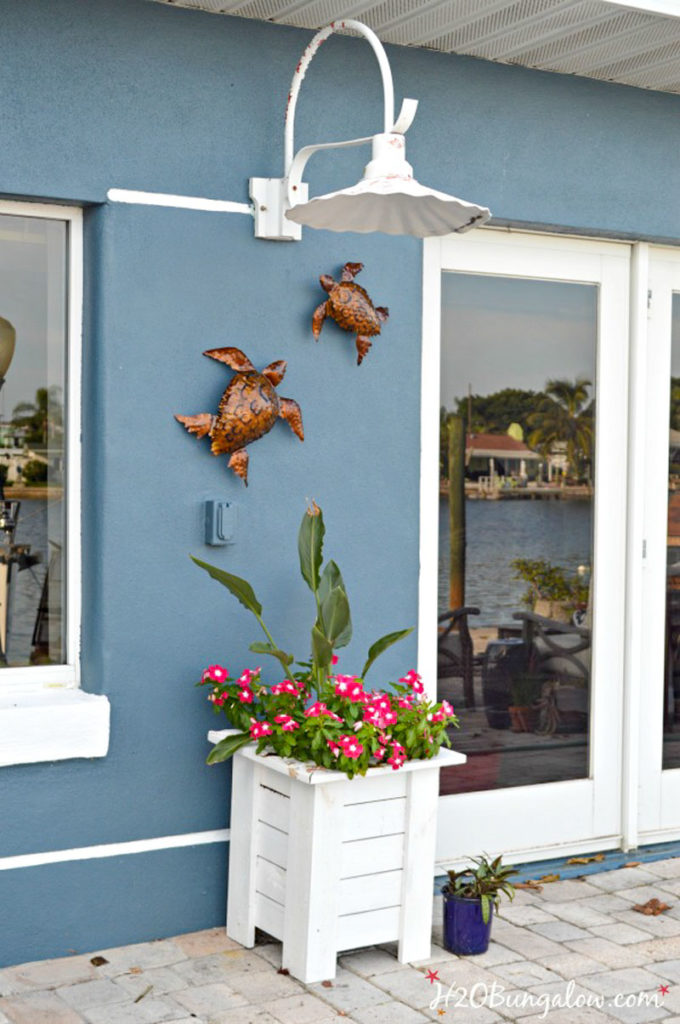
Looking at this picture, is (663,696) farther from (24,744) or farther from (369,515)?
(24,744)

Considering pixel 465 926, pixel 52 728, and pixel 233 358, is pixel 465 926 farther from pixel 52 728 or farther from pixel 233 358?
pixel 233 358

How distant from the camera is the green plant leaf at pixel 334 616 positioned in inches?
164

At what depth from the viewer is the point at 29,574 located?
14.3ft

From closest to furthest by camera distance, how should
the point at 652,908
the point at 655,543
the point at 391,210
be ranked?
the point at 391,210
the point at 652,908
the point at 655,543

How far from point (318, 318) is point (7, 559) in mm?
1297

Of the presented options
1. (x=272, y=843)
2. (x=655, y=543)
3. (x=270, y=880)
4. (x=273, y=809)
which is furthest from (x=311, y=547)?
(x=655, y=543)

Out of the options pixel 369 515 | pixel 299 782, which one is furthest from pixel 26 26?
pixel 299 782

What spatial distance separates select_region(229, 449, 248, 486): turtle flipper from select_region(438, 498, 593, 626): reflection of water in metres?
0.98

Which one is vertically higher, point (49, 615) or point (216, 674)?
Result: point (49, 615)

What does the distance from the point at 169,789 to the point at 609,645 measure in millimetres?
1954

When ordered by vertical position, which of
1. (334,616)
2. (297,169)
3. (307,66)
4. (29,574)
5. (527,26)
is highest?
(527,26)

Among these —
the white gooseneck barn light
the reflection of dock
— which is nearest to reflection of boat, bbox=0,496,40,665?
the white gooseneck barn light

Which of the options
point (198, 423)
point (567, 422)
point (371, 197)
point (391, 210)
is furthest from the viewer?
point (567, 422)

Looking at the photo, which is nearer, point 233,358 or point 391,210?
point 391,210
